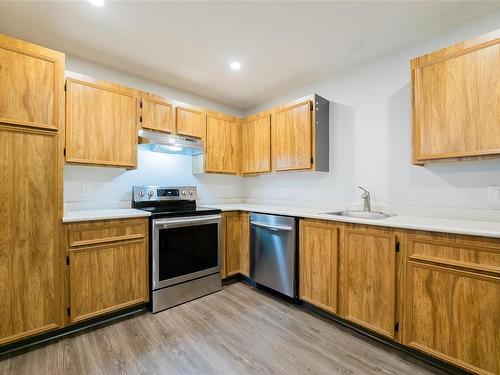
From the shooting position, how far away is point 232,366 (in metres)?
1.61

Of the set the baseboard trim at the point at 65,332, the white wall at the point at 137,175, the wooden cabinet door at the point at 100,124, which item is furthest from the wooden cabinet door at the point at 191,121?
the baseboard trim at the point at 65,332

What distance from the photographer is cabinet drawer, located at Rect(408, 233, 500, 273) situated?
135 cm

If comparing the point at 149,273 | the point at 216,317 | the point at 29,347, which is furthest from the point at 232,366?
the point at 29,347

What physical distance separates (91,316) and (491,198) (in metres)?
3.27

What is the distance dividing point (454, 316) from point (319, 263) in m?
0.96

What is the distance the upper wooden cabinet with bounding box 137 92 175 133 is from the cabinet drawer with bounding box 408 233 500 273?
2591 millimetres

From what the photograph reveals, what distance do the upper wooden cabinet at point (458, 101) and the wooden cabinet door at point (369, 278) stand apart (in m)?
0.74

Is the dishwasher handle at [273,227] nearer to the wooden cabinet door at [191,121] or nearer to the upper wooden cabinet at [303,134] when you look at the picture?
the upper wooden cabinet at [303,134]

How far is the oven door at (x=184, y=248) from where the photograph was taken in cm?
232

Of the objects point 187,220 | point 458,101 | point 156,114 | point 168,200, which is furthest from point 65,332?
point 458,101

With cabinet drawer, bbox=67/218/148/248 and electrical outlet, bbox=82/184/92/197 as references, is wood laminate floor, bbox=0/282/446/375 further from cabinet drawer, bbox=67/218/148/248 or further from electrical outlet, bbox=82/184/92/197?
electrical outlet, bbox=82/184/92/197

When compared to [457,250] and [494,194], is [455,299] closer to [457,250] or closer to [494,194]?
[457,250]

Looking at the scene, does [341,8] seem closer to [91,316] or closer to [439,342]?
[439,342]

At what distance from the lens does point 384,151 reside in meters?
2.36
